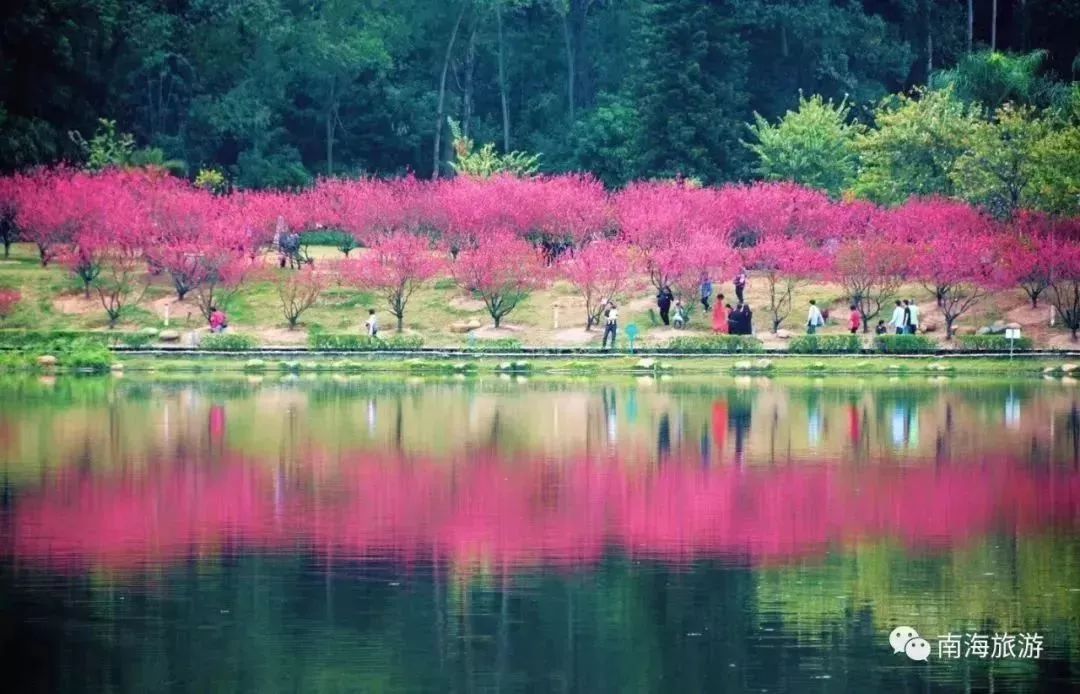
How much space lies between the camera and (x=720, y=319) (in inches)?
2296

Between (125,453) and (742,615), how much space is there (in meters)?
15.7

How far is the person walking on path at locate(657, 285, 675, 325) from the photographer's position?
195 ft

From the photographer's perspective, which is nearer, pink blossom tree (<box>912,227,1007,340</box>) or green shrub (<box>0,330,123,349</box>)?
green shrub (<box>0,330,123,349</box>)

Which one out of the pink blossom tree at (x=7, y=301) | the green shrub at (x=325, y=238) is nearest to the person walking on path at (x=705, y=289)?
the green shrub at (x=325, y=238)

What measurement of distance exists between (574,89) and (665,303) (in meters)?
31.4

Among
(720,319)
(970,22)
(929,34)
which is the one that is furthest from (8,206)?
(929,34)

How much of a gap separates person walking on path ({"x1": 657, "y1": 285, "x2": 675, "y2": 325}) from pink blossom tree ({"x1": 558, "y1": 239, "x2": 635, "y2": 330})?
4.59 ft

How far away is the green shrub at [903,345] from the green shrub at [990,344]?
3.43 ft

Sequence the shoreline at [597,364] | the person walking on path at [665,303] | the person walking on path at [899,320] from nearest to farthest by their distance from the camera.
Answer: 1. the shoreline at [597,364]
2. the person walking on path at [899,320]
3. the person walking on path at [665,303]

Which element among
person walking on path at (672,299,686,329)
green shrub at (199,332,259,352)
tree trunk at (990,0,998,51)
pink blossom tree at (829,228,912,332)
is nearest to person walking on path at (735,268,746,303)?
person walking on path at (672,299,686,329)

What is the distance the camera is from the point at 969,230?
202 ft

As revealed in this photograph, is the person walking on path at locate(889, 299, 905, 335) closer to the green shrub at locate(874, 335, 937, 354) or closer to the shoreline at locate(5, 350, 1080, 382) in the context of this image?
the green shrub at locate(874, 335, 937, 354)

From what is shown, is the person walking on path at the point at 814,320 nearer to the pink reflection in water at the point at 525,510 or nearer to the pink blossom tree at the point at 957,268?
the pink blossom tree at the point at 957,268

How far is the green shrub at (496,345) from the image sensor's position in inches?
2200
